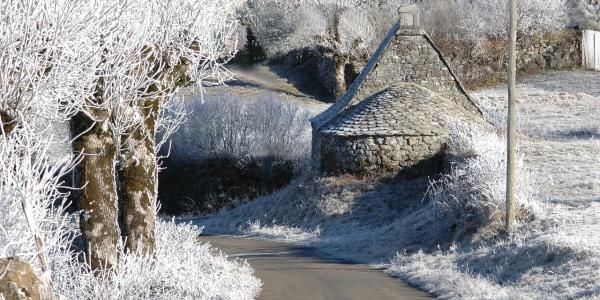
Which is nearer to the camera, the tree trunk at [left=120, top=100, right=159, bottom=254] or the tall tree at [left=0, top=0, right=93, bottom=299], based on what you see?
the tall tree at [left=0, top=0, right=93, bottom=299]

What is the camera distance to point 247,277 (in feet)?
60.6

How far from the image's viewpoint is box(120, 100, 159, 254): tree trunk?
15.8 m

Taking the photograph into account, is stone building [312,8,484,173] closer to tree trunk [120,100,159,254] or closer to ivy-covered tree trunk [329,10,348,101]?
tree trunk [120,100,159,254]

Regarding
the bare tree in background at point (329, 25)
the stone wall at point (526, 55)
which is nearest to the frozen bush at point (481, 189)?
the bare tree in background at point (329, 25)

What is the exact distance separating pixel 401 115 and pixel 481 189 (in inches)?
398

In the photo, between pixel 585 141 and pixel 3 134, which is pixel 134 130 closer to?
pixel 3 134

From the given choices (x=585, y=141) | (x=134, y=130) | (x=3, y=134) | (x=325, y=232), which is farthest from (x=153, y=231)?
(x=585, y=141)

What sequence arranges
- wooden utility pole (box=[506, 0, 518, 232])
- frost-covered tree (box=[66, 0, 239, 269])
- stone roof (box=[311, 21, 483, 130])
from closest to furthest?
frost-covered tree (box=[66, 0, 239, 269]), wooden utility pole (box=[506, 0, 518, 232]), stone roof (box=[311, 21, 483, 130])

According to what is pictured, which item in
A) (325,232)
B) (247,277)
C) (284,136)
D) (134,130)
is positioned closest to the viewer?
(134,130)

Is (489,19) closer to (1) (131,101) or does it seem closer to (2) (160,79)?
(2) (160,79)

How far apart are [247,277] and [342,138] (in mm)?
15980

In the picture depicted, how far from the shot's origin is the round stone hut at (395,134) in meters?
33.2

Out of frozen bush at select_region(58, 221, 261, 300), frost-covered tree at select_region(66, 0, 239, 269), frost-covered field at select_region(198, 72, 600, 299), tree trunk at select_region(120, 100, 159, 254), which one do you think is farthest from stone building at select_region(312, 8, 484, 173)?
tree trunk at select_region(120, 100, 159, 254)

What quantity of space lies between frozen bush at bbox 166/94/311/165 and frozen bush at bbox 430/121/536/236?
22.3 meters
